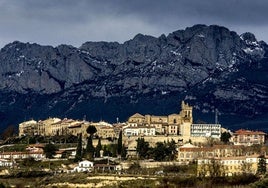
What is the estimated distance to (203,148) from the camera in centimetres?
12231

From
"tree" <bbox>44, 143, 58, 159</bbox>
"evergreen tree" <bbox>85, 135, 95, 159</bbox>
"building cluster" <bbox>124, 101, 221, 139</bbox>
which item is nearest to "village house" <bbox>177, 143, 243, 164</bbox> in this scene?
"evergreen tree" <bbox>85, 135, 95, 159</bbox>

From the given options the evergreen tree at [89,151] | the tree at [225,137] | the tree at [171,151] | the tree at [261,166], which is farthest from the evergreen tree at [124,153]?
the tree at [261,166]

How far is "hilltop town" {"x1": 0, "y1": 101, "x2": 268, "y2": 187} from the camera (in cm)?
10825

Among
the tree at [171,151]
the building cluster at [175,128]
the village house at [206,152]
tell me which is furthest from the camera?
the building cluster at [175,128]

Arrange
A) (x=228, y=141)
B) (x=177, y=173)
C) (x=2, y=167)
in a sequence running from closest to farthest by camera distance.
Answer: (x=177, y=173), (x=2, y=167), (x=228, y=141)

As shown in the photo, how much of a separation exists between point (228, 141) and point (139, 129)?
18.9 m

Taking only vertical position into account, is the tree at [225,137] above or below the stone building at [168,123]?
below

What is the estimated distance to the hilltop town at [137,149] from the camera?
355ft

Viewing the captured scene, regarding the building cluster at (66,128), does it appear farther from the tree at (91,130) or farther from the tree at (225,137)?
the tree at (225,137)

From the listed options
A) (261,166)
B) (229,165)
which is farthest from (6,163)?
(261,166)

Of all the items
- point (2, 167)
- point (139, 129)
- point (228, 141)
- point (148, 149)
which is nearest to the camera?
point (2, 167)

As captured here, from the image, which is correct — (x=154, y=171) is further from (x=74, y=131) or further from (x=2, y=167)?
(x=74, y=131)

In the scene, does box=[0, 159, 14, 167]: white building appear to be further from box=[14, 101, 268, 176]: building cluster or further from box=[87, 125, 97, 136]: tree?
box=[87, 125, 97, 136]: tree

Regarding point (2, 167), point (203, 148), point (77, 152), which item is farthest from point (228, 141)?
point (2, 167)
